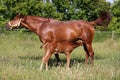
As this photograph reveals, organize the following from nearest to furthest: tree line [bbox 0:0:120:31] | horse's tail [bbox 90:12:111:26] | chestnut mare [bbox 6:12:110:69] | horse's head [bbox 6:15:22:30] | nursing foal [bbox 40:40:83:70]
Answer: nursing foal [bbox 40:40:83:70], chestnut mare [bbox 6:12:110:69], horse's head [bbox 6:15:22:30], horse's tail [bbox 90:12:111:26], tree line [bbox 0:0:120:31]

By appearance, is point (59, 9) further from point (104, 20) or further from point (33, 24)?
point (33, 24)

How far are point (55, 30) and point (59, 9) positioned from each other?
34.6m

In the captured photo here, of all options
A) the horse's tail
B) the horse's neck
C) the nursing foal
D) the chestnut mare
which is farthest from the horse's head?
the horse's tail

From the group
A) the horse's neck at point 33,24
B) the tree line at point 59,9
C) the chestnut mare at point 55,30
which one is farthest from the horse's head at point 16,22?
the tree line at point 59,9

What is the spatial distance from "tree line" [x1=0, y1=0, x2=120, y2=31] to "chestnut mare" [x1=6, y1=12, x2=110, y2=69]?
25869 millimetres

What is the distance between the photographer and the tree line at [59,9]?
140ft

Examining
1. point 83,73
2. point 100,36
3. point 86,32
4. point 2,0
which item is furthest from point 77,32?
point 2,0

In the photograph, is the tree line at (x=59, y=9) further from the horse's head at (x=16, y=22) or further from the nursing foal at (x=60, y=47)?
the nursing foal at (x=60, y=47)

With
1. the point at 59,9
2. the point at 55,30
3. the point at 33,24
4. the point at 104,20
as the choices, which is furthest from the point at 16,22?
the point at 59,9

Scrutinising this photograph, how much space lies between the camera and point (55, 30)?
1332 centimetres

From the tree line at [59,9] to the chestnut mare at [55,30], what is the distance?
1018 inches

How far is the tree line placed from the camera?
42.7m

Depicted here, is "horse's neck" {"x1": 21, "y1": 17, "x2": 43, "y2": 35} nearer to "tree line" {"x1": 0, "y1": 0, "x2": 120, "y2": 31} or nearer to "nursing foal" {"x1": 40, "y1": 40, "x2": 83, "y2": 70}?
"nursing foal" {"x1": 40, "y1": 40, "x2": 83, "y2": 70}

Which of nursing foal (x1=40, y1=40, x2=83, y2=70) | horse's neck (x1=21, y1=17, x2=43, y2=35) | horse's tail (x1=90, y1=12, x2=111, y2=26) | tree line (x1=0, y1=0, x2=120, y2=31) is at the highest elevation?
horse's neck (x1=21, y1=17, x2=43, y2=35)
